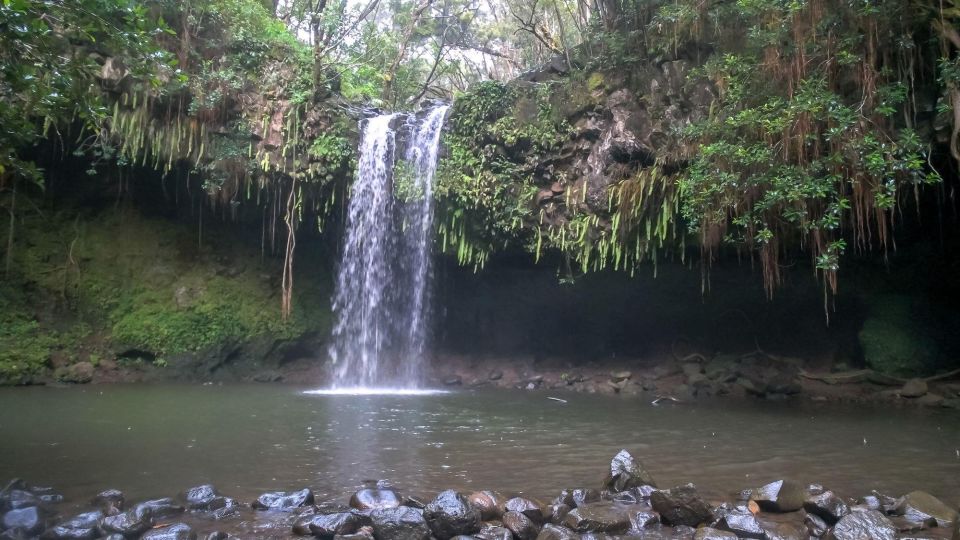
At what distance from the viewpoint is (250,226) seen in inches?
522

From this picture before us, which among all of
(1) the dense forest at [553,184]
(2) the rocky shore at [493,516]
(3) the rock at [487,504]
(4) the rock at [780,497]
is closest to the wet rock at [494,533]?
(2) the rocky shore at [493,516]

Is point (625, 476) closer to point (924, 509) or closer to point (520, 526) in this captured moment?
point (520, 526)

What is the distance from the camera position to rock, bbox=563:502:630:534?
4.14 meters

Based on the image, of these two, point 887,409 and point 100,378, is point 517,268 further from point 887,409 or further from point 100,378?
point 100,378

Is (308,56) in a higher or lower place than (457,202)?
higher

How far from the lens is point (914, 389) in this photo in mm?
10141

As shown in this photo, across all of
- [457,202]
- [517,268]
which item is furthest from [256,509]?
[517,268]

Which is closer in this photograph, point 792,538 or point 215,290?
point 792,538

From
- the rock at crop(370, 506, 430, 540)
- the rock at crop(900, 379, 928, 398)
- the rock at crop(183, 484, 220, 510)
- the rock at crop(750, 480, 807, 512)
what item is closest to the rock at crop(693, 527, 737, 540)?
the rock at crop(750, 480, 807, 512)

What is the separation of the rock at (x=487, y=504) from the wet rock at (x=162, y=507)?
1.85m

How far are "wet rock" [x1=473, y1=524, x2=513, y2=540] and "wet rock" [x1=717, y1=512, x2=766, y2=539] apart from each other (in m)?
1.30

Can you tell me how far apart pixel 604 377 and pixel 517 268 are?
269 cm

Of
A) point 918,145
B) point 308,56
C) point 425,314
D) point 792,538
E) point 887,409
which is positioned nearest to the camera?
point 792,538

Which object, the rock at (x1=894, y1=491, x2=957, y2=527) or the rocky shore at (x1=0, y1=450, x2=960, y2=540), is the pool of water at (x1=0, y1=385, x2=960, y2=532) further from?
the rock at (x1=894, y1=491, x2=957, y2=527)
